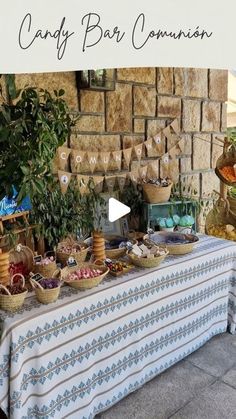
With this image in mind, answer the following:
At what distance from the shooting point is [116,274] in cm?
179

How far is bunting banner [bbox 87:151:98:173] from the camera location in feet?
7.03

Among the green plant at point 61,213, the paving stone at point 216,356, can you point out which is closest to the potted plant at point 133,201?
the green plant at point 61,213

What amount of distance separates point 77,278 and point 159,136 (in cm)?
134

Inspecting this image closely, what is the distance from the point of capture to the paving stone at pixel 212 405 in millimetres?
1706

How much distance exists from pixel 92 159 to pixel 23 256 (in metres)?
0.74

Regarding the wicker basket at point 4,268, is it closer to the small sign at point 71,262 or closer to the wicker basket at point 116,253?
the small sign at point 71,262

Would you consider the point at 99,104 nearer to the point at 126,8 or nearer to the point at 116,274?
the point at 116,274

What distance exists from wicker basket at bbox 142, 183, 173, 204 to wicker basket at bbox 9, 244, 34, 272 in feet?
3.01

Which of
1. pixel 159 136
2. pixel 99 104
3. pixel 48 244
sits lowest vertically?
pixel 48 244

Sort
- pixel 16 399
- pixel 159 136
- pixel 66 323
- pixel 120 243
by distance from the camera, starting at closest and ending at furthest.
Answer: pixel 16 399, pixel 66 323, pixel 120 243, pixel 159 136

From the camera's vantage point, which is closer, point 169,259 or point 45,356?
point 45,356

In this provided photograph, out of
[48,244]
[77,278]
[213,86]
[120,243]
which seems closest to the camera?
[77,278]

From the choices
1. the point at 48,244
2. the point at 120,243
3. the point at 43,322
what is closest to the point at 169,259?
the point at 120,243

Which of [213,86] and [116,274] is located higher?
[213,86]
